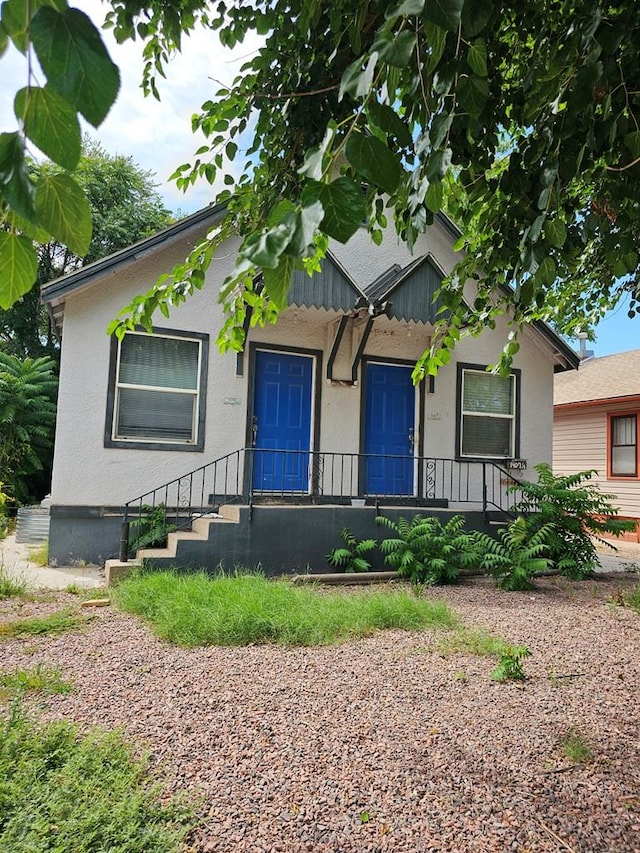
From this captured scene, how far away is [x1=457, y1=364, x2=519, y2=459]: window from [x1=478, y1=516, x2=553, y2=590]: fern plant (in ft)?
7.90

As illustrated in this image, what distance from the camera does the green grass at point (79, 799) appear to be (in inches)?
70.8

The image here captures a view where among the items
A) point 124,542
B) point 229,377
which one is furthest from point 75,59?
point 229,377

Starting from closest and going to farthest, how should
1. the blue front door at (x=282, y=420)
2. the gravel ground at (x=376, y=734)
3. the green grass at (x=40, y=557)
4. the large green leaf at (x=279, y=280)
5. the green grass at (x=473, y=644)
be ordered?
the large green leaf at (x=279, y=280) < the gravel ground at (x=376, y=734) < the green grass at (x=473, y=644) < the green grass at (x=40, y=557) < the blue front door at (x=282, y=420)

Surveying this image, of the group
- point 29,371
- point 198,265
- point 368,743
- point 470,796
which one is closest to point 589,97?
point 198,265

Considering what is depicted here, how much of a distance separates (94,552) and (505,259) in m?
6.21

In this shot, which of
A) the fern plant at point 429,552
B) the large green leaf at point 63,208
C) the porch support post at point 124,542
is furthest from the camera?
the fern plant at point 429,552

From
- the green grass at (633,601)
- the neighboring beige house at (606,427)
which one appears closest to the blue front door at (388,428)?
the green grass at (633,601)

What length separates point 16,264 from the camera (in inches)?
35.4

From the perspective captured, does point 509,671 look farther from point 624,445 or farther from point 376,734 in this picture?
point 624,445

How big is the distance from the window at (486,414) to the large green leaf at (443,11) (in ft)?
27.9

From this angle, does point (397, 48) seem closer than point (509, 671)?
Yes

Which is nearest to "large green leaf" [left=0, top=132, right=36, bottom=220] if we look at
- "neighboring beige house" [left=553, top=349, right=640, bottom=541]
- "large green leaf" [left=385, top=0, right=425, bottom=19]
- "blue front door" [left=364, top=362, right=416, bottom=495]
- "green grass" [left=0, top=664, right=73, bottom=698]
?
"large green leaf" [left=385, top=0, right=425, bottom=19]

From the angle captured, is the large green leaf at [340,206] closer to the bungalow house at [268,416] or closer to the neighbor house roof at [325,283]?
the bungalow house at [268,416]

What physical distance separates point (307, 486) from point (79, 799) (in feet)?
20.8
